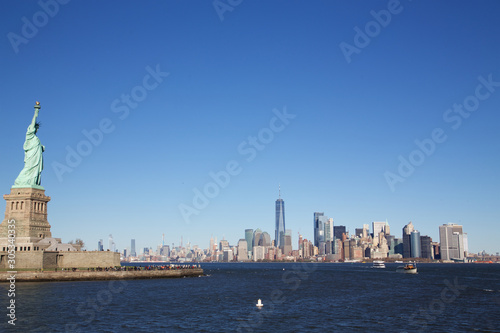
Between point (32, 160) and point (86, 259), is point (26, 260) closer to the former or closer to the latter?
point (86, 259)

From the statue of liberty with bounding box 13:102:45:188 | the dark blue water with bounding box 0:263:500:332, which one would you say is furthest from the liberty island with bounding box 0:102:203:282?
the dark blue water with bounding box 0:263:500:332

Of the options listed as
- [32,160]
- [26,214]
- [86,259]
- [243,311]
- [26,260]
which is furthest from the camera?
[32,160]

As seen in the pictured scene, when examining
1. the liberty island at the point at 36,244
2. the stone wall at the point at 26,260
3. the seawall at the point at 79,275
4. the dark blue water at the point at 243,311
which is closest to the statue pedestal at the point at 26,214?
the liberty island at the point at 36,244

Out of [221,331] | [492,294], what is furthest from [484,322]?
[492,294]

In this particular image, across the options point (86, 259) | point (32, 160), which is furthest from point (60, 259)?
point (32, 160)

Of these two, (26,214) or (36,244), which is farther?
(26,214)

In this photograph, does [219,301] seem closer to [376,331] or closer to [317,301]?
[317,301]

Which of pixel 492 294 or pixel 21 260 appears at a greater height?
pixel 21 260
